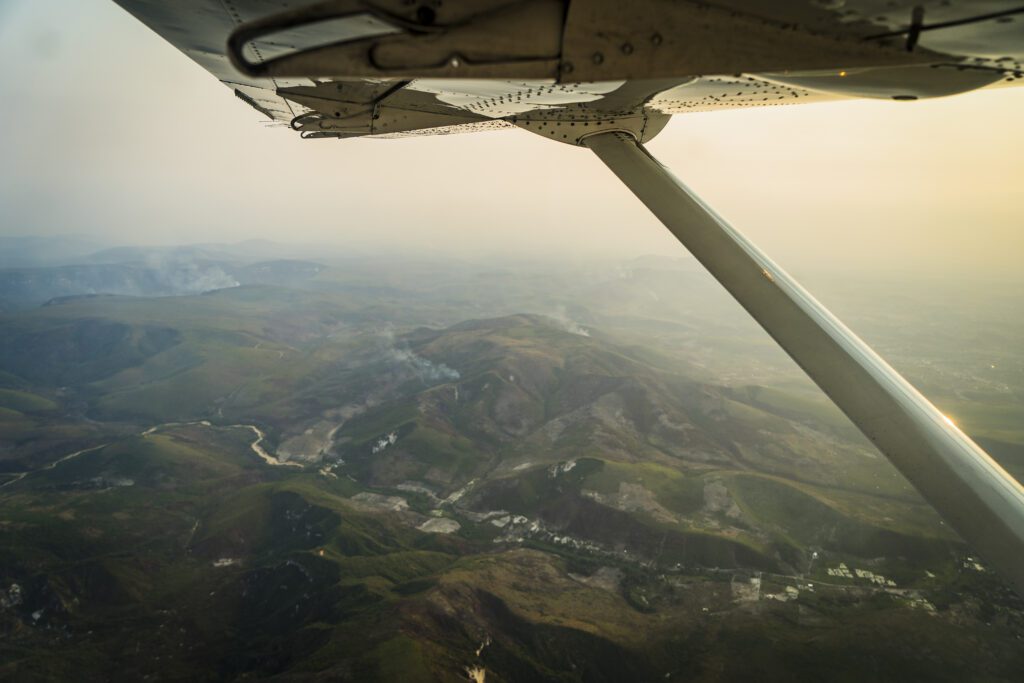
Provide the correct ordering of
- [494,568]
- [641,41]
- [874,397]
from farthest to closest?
[494,568] < [874,397] < [641,41]

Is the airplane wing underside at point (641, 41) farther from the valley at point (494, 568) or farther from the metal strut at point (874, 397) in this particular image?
the valley at point (494, 568)

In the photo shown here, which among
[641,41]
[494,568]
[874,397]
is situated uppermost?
[641,41]

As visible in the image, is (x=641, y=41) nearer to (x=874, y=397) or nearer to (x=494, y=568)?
(x=874, y=397)

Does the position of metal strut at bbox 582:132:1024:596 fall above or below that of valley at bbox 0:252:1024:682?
above

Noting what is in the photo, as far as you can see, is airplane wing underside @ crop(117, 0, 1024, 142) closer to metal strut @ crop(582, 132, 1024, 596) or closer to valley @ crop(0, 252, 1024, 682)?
metal strut @ crop(582, 132, 1024, 596)

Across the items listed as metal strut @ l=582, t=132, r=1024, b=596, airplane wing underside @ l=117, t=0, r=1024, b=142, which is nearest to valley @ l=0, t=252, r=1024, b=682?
metal strut @ l=582, t=132, r=1024, b=596

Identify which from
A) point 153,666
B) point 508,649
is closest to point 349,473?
point 153,666

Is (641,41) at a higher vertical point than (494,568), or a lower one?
higher

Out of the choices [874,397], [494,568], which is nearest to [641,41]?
[874,397]

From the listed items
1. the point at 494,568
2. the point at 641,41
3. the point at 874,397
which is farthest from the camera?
the point at 494,568
